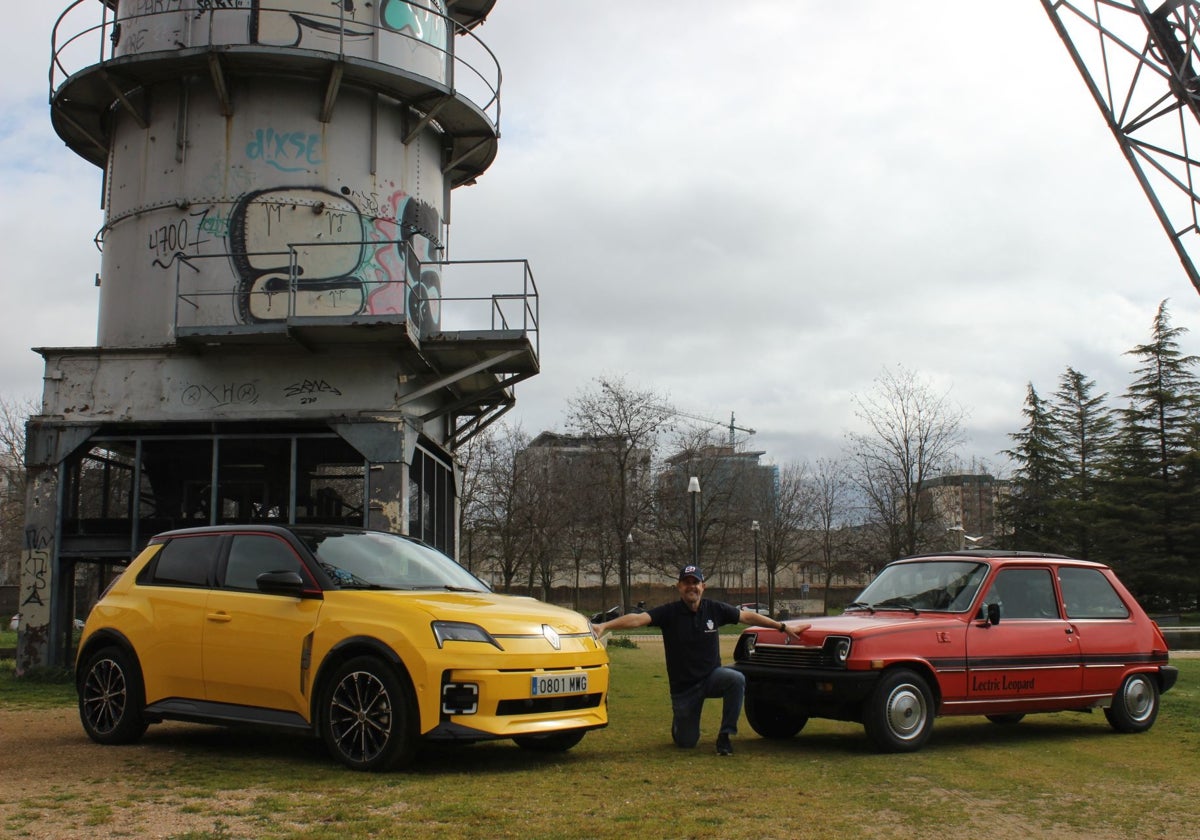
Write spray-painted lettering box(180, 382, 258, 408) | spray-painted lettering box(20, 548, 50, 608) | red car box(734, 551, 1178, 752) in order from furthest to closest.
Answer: spray-painted lettering box(180, 382, 258, 408) → spray-painted lettering box(20, 548, 50, 608) → red car box(734, 551, 1178, 752)

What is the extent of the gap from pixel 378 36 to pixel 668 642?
46.9 feet

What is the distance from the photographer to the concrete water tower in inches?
722

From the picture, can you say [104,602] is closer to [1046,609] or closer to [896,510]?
[1046,609]

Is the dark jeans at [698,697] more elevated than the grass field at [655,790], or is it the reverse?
the dark jeans at [698,697]

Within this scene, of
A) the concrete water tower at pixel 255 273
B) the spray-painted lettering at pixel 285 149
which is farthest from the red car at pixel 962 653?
the spray-painted lettering at pixel 285 149

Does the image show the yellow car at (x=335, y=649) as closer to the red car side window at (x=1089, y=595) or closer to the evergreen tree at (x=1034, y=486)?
the red car side window at (x=1089, y=595)

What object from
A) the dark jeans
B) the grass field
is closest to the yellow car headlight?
the grass field

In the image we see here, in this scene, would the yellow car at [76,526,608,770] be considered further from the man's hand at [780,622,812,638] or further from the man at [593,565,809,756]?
the man's hand at [780,622,812,638]

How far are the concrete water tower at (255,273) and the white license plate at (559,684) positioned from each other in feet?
34.2

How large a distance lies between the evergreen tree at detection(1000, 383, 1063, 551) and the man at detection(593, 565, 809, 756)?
4830 centimetres

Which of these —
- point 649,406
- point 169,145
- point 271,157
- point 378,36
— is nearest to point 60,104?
point 169,145

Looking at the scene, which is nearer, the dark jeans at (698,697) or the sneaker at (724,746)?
the sneaker at (724,746)

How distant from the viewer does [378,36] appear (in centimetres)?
1988

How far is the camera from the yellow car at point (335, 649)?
24.3 feet
